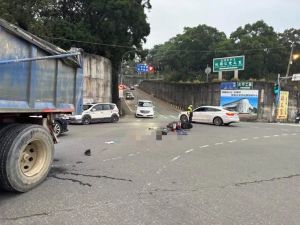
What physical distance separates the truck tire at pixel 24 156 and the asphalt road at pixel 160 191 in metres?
0.21

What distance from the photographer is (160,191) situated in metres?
6.96

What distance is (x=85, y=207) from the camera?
5855 millimetres

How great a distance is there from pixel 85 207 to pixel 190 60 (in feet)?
207

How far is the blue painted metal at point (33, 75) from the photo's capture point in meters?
6.41

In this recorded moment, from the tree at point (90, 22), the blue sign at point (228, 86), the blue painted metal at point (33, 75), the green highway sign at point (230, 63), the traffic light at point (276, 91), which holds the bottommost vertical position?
the blue painted metal at point (33, 75)

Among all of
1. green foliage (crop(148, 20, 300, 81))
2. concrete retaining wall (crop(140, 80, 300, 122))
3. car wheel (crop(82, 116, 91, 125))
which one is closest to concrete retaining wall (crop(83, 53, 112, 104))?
car wheel (crop(82, 116, 91, 125))

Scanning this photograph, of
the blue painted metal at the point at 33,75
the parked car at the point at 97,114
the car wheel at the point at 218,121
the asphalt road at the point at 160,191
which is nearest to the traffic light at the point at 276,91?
the car wheel at the point at 218,121

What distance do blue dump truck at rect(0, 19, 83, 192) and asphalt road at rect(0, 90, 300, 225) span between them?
0.39m

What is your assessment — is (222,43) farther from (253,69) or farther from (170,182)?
(170,182)

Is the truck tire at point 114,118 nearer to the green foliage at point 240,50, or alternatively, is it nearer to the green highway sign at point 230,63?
the green highway sign at point 230,63

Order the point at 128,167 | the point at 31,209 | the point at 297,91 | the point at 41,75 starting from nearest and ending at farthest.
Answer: the point at 31,209
the point at 41,75
the point at 128,167
the point at 297,91

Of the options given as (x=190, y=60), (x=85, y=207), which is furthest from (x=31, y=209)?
(x=190, y=60)

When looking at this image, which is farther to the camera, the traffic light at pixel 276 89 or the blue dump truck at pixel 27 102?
the traffic light at pixel 276 89

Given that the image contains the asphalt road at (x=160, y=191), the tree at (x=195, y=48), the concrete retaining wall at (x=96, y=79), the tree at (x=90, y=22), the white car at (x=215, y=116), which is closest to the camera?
the asphalt road at (x=160, y=191)
